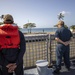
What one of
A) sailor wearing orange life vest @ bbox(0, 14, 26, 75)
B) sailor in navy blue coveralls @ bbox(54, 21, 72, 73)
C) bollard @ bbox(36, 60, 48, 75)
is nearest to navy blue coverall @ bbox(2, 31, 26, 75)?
sailor wearing orange life vest @ bbox(0, 14, 26, 75)

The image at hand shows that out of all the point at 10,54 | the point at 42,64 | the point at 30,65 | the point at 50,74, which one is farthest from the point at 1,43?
the point at 30,65

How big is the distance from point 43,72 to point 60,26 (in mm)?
1431

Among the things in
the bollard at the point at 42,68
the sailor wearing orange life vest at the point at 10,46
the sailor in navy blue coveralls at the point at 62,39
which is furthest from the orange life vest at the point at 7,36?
the sailor in navy blue coveralls at the point at 62,39

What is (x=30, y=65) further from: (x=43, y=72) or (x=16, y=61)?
(x=16, y=61)

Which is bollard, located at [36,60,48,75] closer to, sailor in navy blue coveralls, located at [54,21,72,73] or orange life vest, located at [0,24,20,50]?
sailor in navy blue coveralls, located at [54,21,72,73]

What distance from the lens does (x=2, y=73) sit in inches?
121

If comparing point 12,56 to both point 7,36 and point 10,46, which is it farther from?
point 7,36

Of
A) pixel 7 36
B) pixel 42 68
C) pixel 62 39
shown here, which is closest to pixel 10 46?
pixel 7 36

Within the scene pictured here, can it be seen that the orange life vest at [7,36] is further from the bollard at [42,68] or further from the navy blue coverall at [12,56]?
the bollard at [42,68]

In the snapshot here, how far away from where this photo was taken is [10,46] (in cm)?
298

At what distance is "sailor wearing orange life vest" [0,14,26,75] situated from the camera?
2.97 metres

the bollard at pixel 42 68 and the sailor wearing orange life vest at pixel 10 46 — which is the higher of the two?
the sailor wearing orange life vest at pixel 10 46

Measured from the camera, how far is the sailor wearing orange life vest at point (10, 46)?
2967 mm

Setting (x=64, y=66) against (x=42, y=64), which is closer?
(x=42, y=64)
